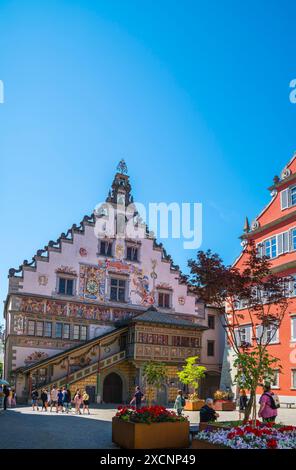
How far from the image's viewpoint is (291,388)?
30812mm

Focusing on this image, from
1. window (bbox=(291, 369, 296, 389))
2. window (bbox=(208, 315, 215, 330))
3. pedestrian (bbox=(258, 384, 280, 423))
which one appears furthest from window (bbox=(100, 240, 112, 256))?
pedestrian (bbox=(258, 384, 280, 423))

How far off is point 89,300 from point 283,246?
52.2 ft

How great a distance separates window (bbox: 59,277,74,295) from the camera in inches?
1534

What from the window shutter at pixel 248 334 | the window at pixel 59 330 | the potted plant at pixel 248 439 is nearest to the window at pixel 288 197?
the window shutter at pixel 248 334

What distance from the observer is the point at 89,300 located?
39844 mm

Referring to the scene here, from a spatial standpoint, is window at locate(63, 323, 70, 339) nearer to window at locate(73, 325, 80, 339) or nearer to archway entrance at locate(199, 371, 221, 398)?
window at locate(73, 325, 80, 339)

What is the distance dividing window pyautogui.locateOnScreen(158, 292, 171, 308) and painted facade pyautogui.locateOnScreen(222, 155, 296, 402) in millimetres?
8338

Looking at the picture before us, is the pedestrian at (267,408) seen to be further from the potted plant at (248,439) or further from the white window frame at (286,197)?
the white window frame at (286,197)

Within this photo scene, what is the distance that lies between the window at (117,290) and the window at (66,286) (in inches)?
144

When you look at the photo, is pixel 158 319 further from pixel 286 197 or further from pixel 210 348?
pixel 286 197

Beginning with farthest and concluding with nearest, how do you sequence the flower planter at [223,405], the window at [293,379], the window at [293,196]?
the window at [293,196]
the window at [293,379]
the flower planter at [223,405]

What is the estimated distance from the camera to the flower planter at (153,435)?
A: 12867mm

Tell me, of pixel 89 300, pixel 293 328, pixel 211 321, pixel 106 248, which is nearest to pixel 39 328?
pixel 89 300

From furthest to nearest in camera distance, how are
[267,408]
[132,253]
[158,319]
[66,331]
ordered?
[132,253] → [158,319] → [66,331] → [267,408]
